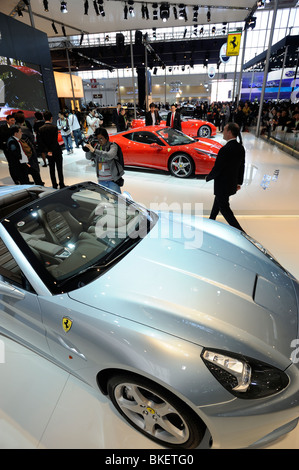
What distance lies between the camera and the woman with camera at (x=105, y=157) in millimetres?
3680

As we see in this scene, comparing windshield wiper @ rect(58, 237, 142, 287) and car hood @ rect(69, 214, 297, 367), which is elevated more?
windshield wiper @ rect(58, 237, 142, 287)

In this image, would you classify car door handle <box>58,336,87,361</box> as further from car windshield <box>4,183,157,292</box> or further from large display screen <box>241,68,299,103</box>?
large display screen <box>241,68,299,103</box>

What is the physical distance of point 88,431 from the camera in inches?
64.9

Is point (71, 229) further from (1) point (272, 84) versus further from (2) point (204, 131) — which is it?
(1) point (272, 84)

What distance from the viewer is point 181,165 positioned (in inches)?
254

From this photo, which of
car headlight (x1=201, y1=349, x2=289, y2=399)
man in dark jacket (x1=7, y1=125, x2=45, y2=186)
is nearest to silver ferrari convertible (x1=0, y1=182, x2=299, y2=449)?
car headlight (x1=201, y1=349, x2=289, y2=399)

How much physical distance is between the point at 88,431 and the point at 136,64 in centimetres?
3045

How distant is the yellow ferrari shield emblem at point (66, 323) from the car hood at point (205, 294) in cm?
12

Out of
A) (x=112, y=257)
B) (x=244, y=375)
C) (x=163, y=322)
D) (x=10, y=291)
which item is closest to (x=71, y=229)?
(x=112, y=257)

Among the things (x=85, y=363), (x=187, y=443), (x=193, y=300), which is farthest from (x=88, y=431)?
(x=193, y=300)

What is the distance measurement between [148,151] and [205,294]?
5670 mm

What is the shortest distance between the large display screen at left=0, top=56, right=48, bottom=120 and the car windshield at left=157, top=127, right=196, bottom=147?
21.1 ft

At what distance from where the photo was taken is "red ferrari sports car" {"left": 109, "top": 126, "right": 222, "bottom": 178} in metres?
6.18
